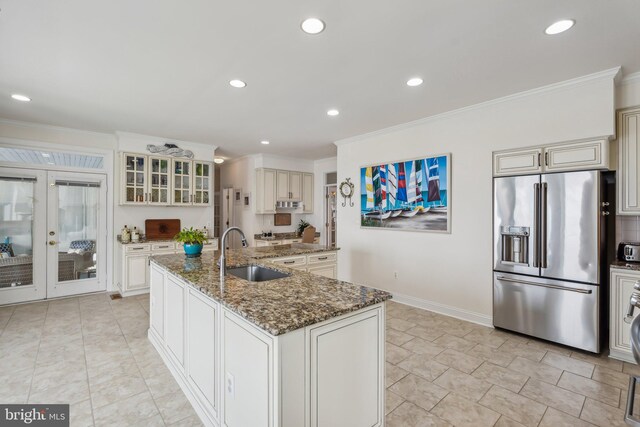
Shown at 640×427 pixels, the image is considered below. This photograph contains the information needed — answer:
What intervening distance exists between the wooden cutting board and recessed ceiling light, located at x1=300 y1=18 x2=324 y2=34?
4.55m

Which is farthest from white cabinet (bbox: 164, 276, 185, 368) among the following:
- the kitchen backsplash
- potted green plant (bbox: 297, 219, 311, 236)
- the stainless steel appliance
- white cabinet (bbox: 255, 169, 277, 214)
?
potted green plant (bbox: 297, 219, 311, 236)

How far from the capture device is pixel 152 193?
5195 mm

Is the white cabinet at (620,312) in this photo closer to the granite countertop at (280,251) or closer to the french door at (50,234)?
the granite countertop at (280,251)

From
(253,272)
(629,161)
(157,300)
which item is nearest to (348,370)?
(253,272)

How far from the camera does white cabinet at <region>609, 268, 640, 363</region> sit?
104 inches

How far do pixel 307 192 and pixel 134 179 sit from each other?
11.8ft

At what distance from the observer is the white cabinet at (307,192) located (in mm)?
7207

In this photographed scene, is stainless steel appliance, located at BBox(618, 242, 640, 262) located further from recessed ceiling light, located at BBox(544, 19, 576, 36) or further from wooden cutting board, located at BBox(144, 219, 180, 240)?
wooden cutting board, located at BBox(144, 219, 180, 240)

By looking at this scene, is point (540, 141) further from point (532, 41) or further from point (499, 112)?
→ point (532, 41)

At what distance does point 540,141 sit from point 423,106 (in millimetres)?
1300

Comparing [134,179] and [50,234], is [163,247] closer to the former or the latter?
[134,179]

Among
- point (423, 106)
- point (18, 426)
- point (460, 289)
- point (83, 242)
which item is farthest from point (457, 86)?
point (83, 242)

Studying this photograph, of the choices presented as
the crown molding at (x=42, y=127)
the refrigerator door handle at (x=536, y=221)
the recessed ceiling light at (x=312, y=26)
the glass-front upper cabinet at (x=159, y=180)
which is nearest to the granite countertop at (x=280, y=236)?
the glass-front upper cabinet at (x=159, y=180)

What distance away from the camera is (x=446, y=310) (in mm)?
3938
